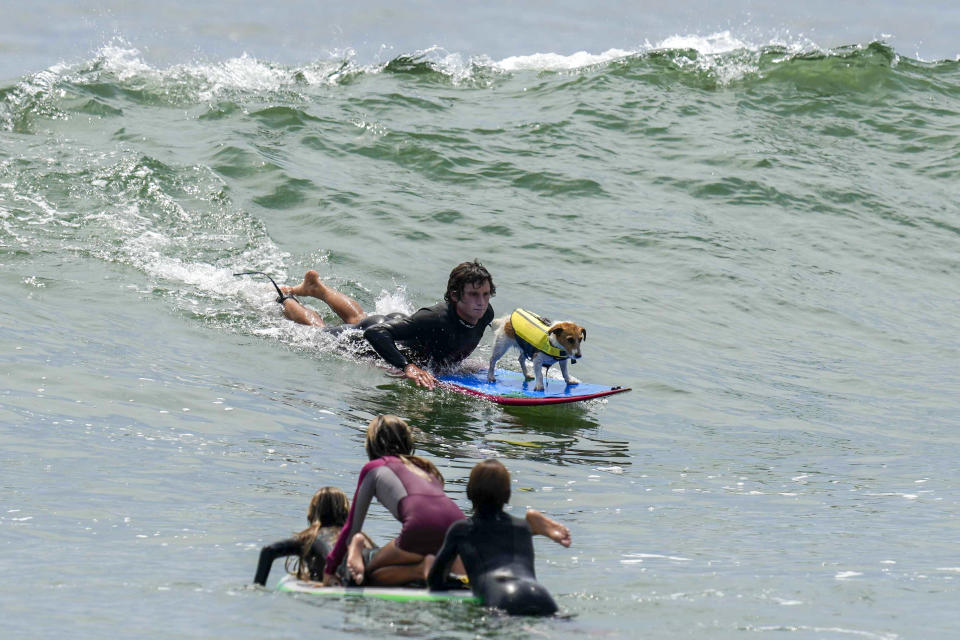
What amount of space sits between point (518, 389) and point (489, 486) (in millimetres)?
6095

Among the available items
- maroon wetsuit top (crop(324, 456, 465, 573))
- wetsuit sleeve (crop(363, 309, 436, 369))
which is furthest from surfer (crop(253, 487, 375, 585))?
wetsuit sleeve (crop(363, 309, 436, 369))

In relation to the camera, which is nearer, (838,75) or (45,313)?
(45,313)

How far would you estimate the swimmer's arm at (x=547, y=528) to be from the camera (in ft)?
21.6

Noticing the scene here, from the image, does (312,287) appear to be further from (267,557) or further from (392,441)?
(267,557)

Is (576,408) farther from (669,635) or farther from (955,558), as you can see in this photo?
(669,635)

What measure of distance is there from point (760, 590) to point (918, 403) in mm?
7167

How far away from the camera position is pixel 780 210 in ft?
73.4

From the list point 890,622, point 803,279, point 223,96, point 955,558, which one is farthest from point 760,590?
point 223,96

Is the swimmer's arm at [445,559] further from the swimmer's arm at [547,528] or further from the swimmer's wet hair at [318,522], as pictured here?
the swimmer's wet hair at [318,522]

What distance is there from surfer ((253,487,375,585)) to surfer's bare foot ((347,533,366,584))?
50 mm

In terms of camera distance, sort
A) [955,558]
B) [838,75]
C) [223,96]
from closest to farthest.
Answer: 1. [955,558]
2. [223,96]
3. [838,75]

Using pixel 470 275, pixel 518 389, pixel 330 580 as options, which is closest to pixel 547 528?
pixel 330 580

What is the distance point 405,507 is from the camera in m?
6.80

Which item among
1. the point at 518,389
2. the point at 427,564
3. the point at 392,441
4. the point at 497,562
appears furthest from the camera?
the point at 518,389
